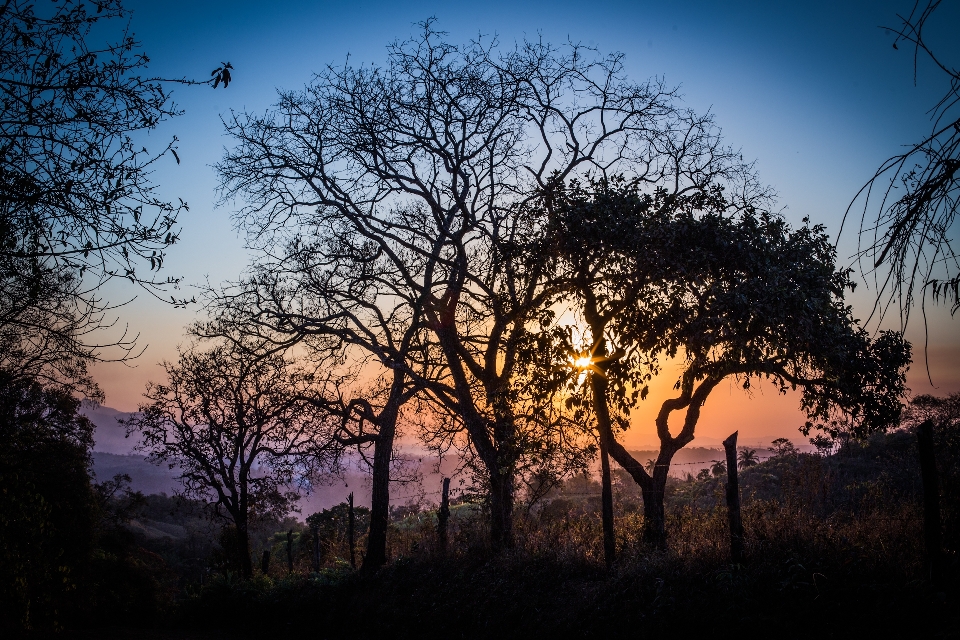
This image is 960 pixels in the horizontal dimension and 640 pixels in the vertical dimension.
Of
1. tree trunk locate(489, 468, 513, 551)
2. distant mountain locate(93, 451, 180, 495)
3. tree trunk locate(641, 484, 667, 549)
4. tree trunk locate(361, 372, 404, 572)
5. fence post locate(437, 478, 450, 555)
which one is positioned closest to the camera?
tree trunk locate(641, 484, 667, 549)

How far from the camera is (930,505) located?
691 cm

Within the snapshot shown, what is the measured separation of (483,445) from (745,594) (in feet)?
26.9

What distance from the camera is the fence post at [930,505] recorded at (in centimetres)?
668

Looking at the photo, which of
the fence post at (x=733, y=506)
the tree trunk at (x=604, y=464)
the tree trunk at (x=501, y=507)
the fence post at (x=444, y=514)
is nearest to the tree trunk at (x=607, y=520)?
the tree trunk at (x=604, y=464)

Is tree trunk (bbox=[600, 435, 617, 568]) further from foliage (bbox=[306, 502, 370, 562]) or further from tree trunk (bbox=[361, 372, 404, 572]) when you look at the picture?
foliage (bbox=[306, 502, 370, 562])

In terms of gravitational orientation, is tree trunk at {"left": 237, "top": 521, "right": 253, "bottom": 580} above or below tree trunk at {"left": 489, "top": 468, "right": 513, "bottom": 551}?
below

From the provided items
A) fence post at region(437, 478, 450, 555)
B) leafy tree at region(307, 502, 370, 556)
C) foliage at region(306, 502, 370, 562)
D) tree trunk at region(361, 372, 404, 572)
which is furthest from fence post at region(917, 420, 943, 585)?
leafy tree at region(307, 502, 370, 556)

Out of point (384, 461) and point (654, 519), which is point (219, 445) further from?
point (654, 519)

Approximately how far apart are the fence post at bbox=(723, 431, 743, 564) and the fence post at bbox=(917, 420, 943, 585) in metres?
2.17

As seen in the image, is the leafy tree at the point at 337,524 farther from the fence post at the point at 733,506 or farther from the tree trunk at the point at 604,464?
the fence post at the point at 733,506

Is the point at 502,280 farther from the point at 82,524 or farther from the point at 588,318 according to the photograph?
the point at 82,524

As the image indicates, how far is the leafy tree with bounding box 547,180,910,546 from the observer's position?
10141 millimetres

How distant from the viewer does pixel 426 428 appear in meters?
16.4

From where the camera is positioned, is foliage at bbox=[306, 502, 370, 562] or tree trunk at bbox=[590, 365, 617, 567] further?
foliage at bbox=[306, 502, 370, 562]
